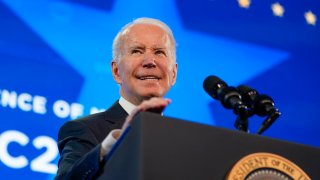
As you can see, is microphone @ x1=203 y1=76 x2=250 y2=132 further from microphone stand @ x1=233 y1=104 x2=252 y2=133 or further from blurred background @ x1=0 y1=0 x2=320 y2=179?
blurred background @ x1=0 y1=0 x2=320 y2=179

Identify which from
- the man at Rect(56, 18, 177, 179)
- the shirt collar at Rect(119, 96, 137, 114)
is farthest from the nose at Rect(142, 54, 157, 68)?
the shirt collar at Rect(119, 96, 137, 114)

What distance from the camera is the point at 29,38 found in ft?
9.79

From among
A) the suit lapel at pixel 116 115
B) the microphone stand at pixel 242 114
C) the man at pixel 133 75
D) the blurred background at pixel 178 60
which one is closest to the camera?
the microphone stand at pixel 242 114

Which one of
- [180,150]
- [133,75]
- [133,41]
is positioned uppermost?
[133,41]

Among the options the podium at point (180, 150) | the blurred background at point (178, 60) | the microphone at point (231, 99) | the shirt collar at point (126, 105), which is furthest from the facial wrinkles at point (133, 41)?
the podium at point (180, 150)

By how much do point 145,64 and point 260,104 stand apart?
1.86 feet

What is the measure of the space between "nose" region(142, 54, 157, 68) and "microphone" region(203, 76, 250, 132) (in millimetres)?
456

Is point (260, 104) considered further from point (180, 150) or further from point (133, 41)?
point (133, 41)

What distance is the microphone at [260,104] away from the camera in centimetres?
171

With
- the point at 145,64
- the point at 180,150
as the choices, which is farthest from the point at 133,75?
the point at 180,150

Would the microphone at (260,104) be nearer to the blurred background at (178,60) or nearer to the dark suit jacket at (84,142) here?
the dark suit jacket at (84,142)

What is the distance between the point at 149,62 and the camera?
7.08ft

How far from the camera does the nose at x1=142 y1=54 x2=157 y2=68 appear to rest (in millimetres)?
2159

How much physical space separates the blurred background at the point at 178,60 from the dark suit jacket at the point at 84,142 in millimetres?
830
